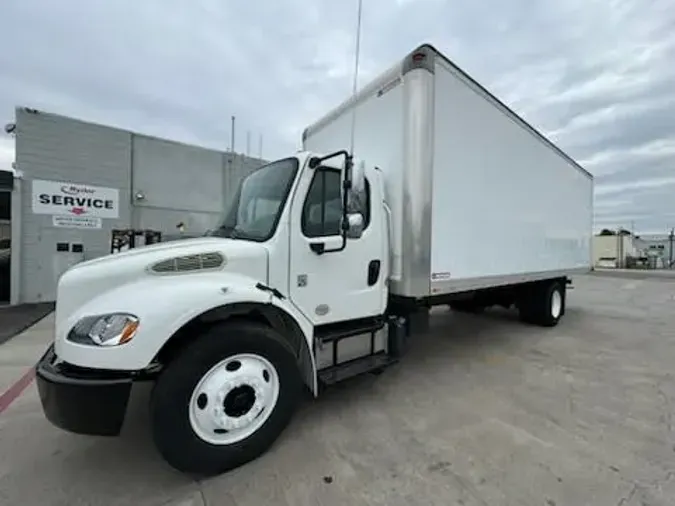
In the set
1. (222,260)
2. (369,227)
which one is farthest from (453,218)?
(222,260)

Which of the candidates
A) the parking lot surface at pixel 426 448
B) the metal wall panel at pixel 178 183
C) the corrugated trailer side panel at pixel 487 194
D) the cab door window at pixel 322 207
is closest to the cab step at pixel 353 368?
the parking lot surface at pixel 426 448

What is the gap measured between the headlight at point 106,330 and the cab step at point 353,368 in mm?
1666

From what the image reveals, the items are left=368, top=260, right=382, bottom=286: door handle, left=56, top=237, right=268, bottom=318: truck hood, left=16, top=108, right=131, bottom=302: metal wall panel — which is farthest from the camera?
left=16, top=108, right=131, bottom=302: metal wall panel

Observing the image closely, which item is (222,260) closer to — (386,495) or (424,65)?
(386,495)

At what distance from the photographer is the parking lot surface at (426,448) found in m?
2.51

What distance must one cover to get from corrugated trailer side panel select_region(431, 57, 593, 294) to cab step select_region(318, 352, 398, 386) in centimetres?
92

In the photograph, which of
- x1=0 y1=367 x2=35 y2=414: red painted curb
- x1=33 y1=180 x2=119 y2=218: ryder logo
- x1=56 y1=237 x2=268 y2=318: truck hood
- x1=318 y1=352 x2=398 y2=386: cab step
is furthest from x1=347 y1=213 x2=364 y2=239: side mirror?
x1=33 y1=180 x2=119 y2=218: ryder logo

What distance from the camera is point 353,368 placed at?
370cm

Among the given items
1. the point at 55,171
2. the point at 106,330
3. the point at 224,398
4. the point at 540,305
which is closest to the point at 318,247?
the point at 224,398

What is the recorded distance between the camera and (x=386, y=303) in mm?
4148

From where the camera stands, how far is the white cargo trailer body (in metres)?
3.93

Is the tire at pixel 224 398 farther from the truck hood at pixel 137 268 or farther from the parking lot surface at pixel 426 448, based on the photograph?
the truck hood at pixel 137 268

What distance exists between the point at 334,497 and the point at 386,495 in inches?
12.9

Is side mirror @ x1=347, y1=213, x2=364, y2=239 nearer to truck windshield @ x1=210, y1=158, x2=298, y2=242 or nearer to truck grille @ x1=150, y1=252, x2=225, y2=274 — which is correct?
truck windshield @ x1=210, y1=158, x2=298, y2=242
